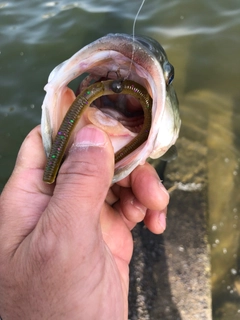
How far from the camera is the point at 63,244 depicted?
1342 millimetres

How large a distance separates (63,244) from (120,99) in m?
0.99

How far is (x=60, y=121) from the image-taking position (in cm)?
168

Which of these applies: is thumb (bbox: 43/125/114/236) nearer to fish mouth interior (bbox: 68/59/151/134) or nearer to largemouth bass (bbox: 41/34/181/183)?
largemouth bass (bbox: 41/34/181/183)

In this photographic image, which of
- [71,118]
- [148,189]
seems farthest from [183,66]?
[71,118]

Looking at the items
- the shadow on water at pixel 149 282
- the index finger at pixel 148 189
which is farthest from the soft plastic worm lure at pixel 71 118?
the shadow on water at pixel 149 282

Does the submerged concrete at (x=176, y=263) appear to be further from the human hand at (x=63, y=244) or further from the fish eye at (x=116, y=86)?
the fish eye at (x=116, y=86)

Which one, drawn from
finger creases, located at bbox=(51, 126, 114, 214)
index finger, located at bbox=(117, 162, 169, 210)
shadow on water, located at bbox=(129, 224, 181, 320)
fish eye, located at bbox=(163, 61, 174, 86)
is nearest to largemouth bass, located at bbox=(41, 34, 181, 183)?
fish eye, located at bbox=(163, 61, 174, 86)

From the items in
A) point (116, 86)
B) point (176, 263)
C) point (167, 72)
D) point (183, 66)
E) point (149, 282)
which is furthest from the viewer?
point (183, 66)

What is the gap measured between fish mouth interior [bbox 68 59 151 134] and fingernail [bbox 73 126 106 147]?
386 millimetres

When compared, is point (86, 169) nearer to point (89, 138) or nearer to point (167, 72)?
point (89, 138)

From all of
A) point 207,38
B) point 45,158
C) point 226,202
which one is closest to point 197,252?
point 226,202

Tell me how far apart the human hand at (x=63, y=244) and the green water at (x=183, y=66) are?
167 cm

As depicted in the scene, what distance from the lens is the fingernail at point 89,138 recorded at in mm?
1478

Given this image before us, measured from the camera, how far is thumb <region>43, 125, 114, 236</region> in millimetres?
1362
